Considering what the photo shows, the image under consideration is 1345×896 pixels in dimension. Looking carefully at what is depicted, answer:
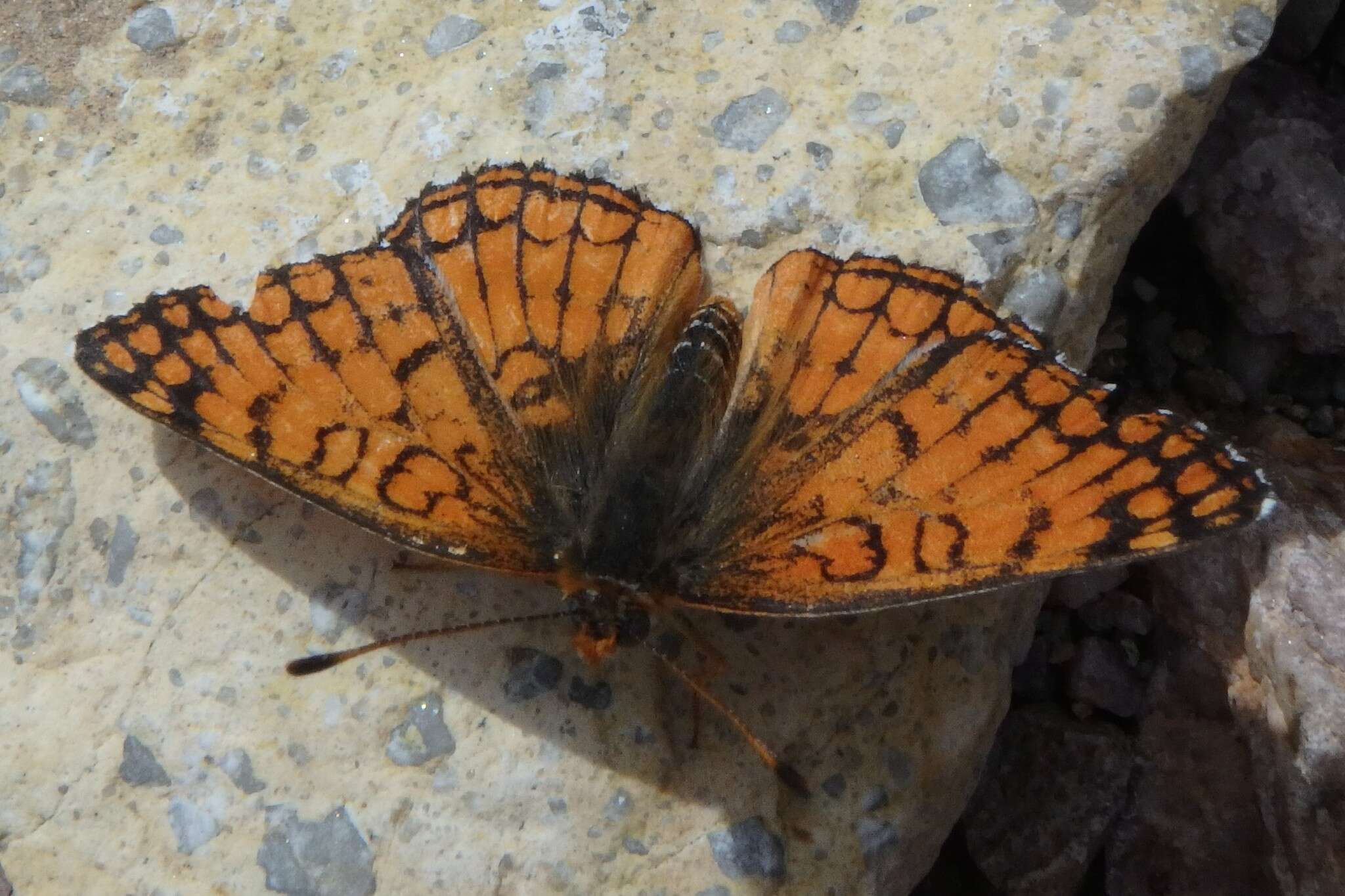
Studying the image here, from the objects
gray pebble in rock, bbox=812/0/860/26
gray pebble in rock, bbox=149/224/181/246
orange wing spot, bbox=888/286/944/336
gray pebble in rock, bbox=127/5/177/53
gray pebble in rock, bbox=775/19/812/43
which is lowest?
orange wing spot, bbox=888/286/944/336

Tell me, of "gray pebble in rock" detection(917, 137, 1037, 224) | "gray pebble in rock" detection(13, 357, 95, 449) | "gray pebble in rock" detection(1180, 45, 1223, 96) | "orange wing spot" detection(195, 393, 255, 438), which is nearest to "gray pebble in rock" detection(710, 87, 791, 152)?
"gray pebble in rock" detection(917, 137, 1037, 224)

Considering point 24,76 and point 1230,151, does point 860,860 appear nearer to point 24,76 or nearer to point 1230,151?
point 1230,151

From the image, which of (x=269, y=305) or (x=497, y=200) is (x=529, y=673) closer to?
(x=269, y=305)

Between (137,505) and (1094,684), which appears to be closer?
(137,505)

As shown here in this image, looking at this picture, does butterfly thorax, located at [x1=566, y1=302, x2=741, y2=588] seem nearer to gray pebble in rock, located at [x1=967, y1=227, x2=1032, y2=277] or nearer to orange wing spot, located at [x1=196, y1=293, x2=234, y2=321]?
gray pebble in rock, located at [x1=967, y1=227, x2=1032, y2=277]

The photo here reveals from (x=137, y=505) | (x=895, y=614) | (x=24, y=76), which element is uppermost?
(x=24, y=76)

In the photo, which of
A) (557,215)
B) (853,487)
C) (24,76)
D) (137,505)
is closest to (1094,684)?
(853,487)

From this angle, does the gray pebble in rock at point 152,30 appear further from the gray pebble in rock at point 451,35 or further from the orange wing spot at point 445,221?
the orange wing spot at point 445,221
